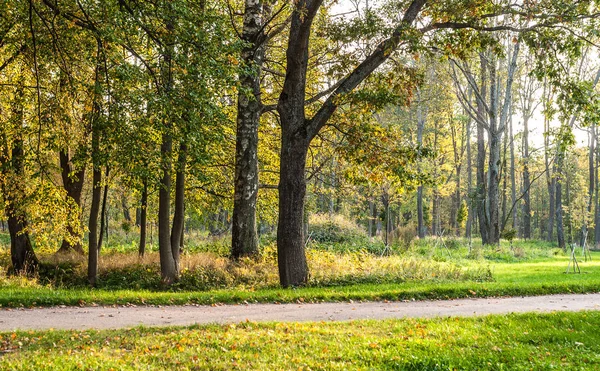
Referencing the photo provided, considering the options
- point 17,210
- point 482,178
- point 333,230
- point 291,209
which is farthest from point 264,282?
point 482,178

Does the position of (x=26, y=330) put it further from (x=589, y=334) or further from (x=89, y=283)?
(x=589, y=334)

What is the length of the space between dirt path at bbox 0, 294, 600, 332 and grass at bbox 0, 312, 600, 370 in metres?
0.80

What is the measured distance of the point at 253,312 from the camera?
9.05 meters

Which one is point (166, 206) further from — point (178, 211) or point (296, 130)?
point (296, 130)

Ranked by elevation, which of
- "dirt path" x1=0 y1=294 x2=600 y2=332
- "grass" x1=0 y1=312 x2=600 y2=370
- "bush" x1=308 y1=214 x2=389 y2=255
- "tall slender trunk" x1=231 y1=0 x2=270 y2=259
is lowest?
"dirt path" x1=0 y1=294 x2=600 y2=332

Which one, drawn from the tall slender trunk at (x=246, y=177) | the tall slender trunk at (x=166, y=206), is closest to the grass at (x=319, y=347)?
the tall slender trunk at (x=166, y=206)

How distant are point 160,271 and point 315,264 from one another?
4.32 m

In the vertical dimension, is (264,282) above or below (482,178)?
below

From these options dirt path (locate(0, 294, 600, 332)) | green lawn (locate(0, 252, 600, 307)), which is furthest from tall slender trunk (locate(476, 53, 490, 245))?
dirt path (locate(0, 294, 600, 332))

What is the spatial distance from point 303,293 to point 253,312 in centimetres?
177

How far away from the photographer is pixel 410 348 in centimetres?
650

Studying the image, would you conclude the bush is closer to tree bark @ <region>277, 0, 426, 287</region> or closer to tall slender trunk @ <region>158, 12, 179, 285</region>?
tree bark @ <region>277, 0, 426, 287</region>

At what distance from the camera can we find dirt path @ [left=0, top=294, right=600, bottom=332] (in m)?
8.09

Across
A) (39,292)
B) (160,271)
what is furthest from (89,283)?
(39,292)
